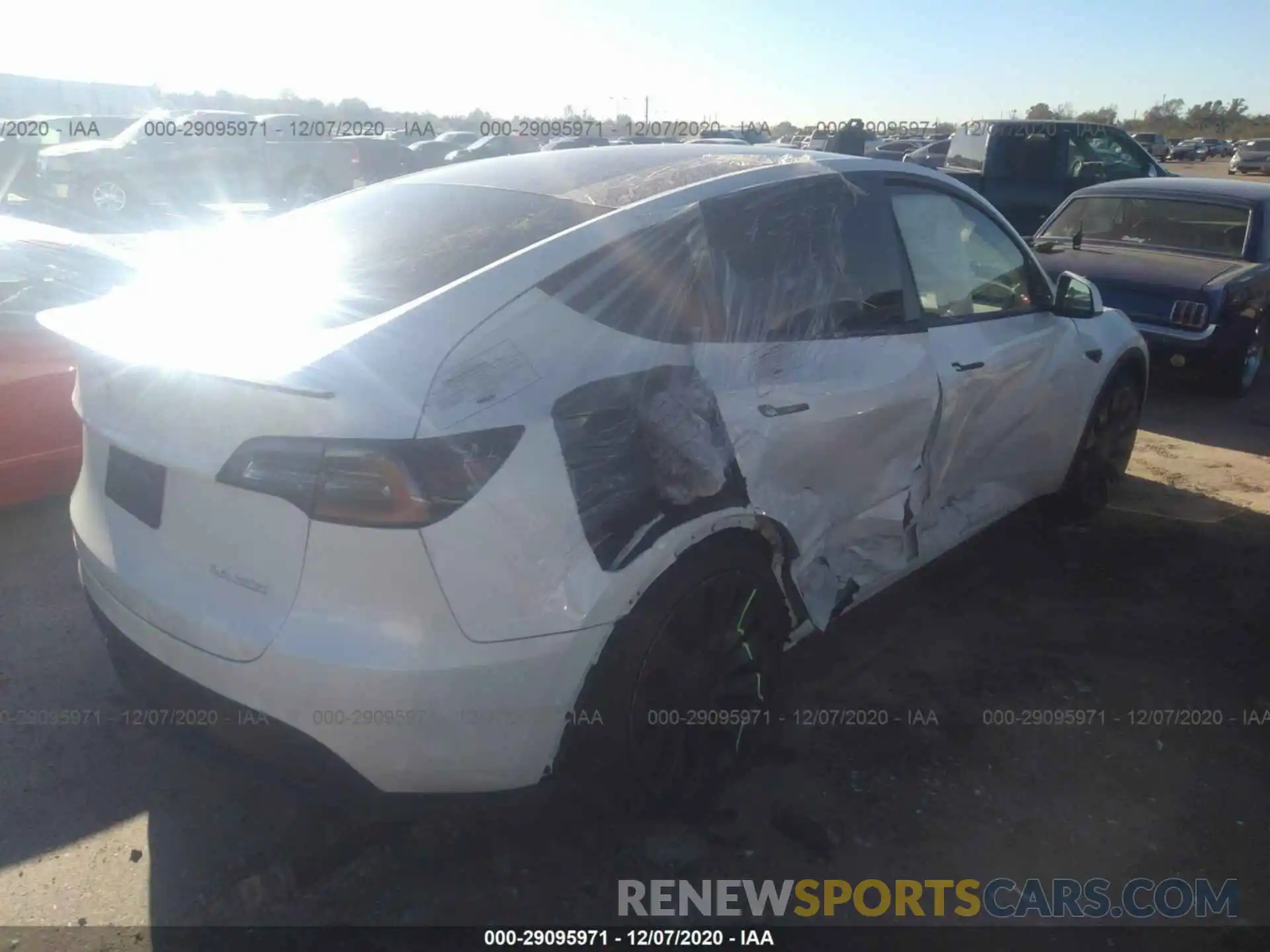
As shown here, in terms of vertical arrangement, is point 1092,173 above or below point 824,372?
above

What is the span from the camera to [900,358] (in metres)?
3.32

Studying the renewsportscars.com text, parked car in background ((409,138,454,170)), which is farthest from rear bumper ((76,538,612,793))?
parked car in background ((409,138,454,170))

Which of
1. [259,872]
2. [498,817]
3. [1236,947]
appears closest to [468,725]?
[498,817]

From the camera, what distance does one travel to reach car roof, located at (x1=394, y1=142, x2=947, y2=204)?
3066 mm

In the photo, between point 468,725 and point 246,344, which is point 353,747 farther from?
point 246,344

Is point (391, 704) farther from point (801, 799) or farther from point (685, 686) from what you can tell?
point (801, 799)

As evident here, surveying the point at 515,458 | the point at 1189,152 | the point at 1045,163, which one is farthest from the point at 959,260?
the point at 1189,152

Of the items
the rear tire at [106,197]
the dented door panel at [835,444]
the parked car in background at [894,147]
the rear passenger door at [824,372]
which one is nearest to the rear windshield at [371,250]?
the rear passenger door at [824,372]

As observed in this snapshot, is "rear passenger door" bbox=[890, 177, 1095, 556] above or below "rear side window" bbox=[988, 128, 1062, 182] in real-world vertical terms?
below

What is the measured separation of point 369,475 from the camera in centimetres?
205

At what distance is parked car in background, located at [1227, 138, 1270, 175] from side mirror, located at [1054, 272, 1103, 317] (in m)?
38.0

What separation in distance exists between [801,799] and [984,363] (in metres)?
1.77

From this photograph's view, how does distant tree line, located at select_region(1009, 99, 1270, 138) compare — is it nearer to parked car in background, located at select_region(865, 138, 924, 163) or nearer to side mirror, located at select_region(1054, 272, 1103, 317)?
parked car in background, located at select_region(865, 138, 924, 163)

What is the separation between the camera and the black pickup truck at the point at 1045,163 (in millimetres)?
11961
